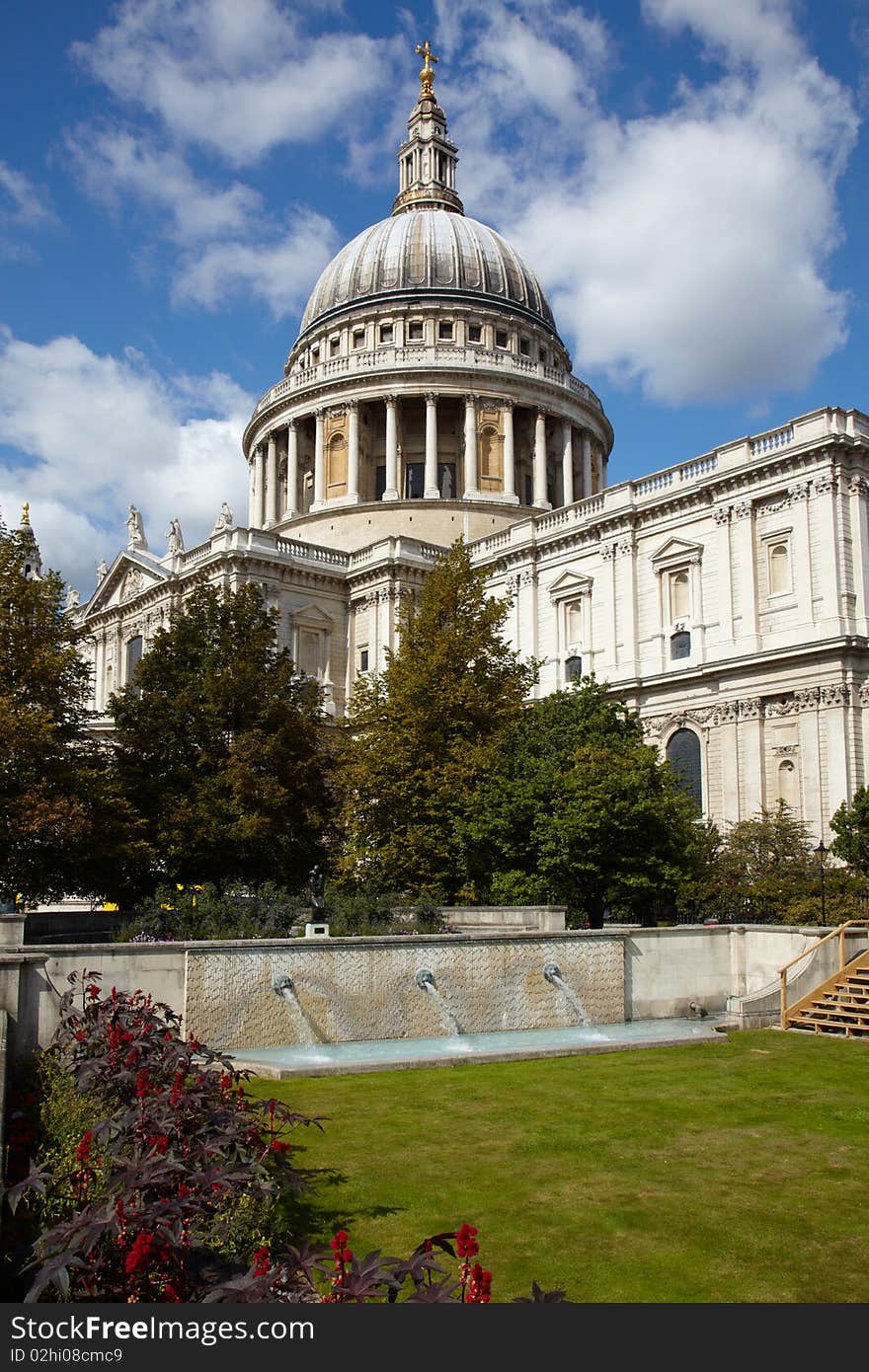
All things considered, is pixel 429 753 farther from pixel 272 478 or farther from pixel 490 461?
pixel 272 478

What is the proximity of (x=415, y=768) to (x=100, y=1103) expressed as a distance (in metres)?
24.5

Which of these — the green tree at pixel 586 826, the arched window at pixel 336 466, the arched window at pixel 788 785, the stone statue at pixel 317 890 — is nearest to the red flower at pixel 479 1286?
the stone statue at pixel 317 890

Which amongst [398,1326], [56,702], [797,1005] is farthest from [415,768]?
[398,1326]

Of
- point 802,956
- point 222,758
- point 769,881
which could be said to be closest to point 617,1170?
point 802,956

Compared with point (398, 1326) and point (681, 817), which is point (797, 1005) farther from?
point (398, 1326)

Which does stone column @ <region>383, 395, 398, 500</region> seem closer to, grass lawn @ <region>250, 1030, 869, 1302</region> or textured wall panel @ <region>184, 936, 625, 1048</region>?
textured wall panel @ <region>184, 936, 625, 1048</region>

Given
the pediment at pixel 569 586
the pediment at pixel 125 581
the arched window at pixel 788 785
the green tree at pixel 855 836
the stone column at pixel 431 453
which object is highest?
the stone column at pixel 431 453

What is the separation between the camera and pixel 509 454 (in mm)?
76125

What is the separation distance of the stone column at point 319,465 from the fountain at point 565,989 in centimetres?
5739

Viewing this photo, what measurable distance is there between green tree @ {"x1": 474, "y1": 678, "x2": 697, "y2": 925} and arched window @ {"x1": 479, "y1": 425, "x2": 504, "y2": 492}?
45.2 m

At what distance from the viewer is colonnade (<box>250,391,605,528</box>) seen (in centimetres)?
7500

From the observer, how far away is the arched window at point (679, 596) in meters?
50.5

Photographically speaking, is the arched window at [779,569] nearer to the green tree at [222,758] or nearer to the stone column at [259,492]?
the green tree at [222,758]

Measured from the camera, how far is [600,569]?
5444 centimetres
